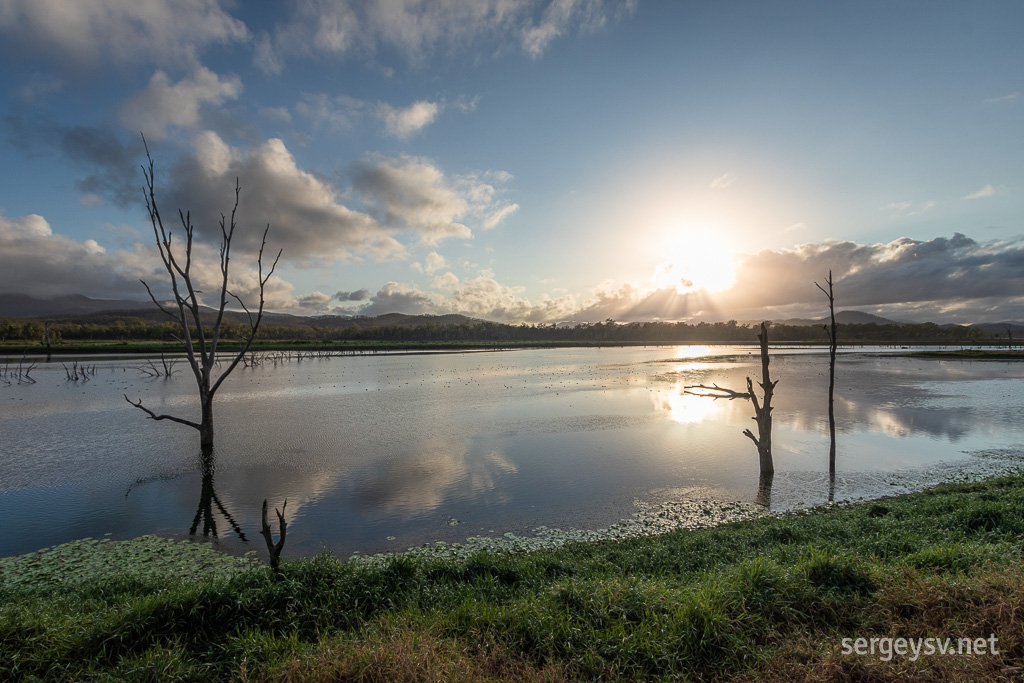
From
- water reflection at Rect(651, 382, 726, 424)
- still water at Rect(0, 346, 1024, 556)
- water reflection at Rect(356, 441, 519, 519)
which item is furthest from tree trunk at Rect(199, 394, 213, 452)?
water reflection at Rect(651, 382, 726, 424)

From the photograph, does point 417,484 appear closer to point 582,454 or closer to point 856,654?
point 582,454

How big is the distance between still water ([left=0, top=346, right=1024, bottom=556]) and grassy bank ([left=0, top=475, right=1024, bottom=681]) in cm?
338

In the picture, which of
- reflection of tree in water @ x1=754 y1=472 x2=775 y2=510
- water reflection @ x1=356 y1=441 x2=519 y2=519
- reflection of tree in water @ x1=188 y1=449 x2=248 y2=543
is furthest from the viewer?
water reflection @ x1=356 y1=441 x2=519 y2=519

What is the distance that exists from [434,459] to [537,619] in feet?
A: 38.3

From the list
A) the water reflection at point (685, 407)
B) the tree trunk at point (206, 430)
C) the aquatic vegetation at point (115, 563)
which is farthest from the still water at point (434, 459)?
the aquatic vegetation at point (115, 563)

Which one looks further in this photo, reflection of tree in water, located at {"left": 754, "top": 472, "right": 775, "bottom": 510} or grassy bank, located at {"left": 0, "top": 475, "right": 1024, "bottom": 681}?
reflection of tree in water, located at {"left": 754, "top": 472, "right": 775, "bottom": 510}

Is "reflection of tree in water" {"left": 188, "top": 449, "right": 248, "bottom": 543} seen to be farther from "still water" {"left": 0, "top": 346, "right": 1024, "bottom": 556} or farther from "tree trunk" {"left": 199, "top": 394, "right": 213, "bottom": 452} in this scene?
"tree trunk" {"left": 199, "top": 394, "right": 213, "bottom": 452}

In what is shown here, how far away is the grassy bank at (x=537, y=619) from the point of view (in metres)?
4.32

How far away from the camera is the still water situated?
1091cm

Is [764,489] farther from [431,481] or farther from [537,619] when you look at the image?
[537,619]

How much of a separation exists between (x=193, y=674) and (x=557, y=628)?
148 inches

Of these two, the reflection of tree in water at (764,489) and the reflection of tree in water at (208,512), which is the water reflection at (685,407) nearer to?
the reflection of tree in water at (764,489)

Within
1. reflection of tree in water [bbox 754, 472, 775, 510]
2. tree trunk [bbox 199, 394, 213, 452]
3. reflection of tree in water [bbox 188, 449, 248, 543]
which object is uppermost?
tree trunk [bbox 199, 394, 213, 452]

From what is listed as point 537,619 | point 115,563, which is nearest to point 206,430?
point 115,563
